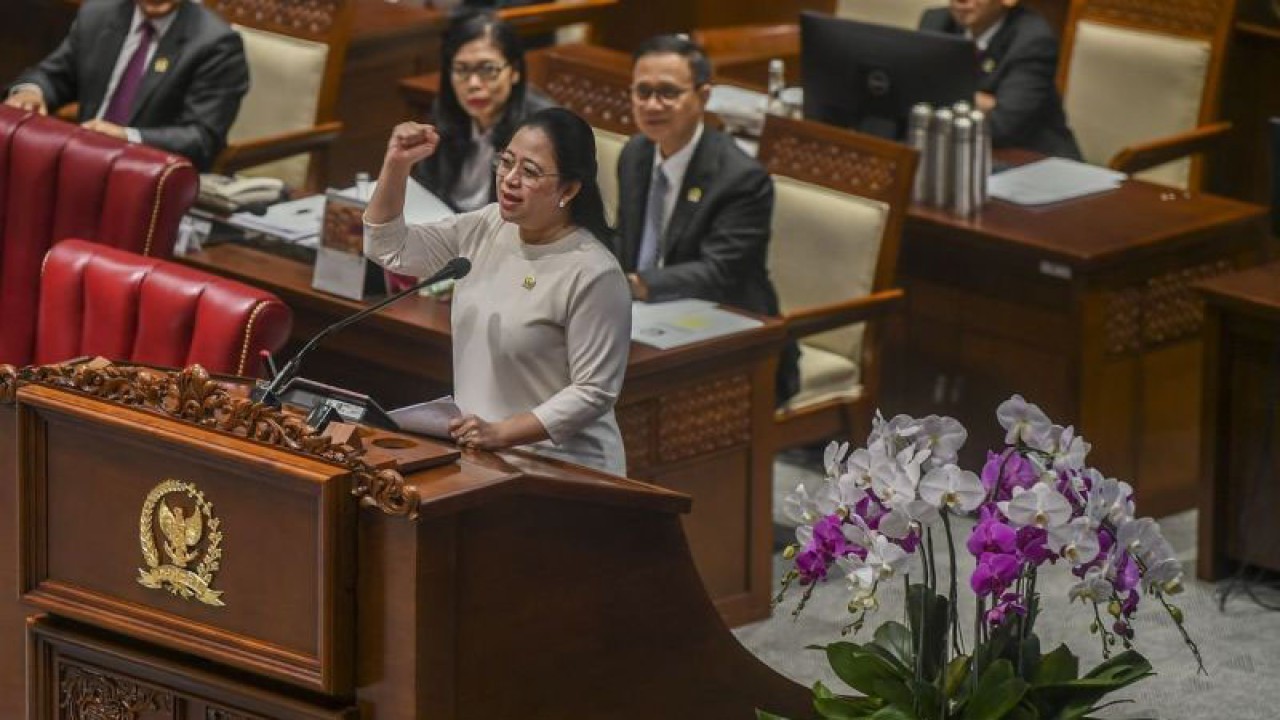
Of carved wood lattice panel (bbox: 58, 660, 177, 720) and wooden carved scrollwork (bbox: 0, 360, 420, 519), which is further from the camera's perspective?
carved wood lattice panel (bbox: 58, 660, 177, 720)

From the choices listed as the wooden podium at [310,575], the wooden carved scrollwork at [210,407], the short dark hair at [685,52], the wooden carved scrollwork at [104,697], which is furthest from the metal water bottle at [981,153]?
the wooden carved scrollwork at [104,697]

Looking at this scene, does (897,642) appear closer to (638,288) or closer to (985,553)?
(985,553)

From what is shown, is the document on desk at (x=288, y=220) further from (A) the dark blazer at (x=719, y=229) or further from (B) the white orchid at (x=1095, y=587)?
(B) the white orchid at (x=1095, y=587)

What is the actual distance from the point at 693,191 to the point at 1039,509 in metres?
2.51

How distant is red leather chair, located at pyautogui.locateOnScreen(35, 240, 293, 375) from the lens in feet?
12.3

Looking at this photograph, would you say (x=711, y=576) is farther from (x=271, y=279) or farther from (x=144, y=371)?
(x=144, y=371)

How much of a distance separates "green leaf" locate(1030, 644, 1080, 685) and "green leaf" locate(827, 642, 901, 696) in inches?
6.2

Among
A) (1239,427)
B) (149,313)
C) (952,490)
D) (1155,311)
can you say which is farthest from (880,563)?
(1155,311)

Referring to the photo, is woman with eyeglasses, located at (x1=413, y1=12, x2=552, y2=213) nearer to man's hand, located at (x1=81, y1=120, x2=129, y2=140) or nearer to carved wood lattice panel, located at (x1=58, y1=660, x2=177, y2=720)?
man's hand, located at (x1=81, y1=120, x2=129, y2=140)

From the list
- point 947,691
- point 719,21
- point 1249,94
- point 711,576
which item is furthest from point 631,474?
point 719,21

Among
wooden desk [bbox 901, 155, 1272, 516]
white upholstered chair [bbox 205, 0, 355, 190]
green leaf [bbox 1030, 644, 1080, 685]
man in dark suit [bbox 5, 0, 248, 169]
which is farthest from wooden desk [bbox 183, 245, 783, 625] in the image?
green leaf [bbox 1030, 644, 1080, 685]

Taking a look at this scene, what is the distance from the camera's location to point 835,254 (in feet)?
17.6

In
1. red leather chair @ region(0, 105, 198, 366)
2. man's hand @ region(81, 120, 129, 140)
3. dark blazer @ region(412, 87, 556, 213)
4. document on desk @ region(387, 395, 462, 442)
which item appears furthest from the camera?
man's hand @ region(81, 120, 129, 140)

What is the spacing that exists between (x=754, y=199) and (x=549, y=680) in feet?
7.72
